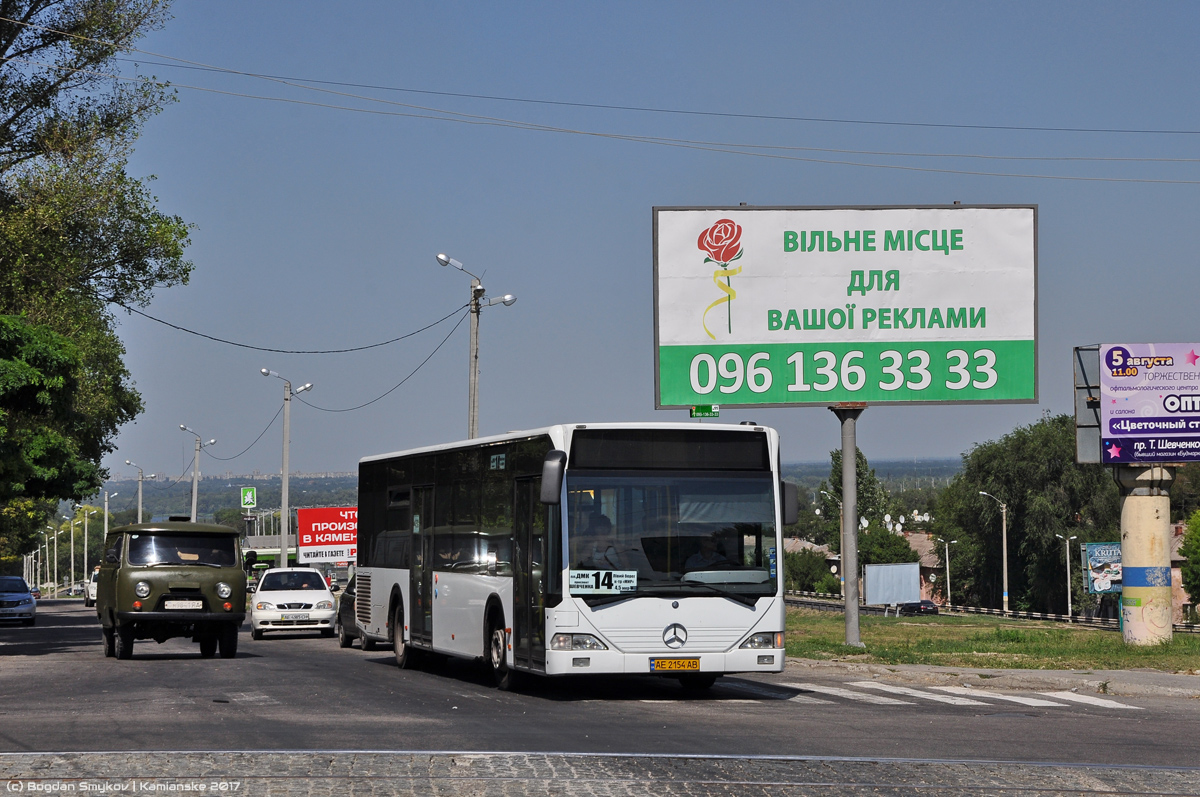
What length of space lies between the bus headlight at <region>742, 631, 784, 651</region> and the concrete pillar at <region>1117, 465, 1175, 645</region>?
1212cm

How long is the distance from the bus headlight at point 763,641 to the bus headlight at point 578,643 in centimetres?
153

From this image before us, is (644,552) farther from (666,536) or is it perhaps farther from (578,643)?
(578,643)

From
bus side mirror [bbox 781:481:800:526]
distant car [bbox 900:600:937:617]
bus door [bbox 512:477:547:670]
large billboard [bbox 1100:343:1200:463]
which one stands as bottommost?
distant car [bbox 900:600:937:617]

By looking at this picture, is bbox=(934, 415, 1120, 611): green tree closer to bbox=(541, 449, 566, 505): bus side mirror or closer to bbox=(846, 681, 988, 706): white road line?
bbox=(846, 681, 988, 706): white road line

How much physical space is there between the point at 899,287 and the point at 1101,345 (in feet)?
14.3

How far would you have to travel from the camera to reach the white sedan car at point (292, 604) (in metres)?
33.2

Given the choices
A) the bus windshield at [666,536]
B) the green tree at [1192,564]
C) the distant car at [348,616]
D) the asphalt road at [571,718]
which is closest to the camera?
the asphalt road at [571,718]

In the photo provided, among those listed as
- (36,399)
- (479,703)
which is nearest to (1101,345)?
(479,703)

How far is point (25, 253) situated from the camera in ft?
99.6

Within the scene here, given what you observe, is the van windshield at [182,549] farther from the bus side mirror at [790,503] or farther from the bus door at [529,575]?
the bus side mirror at [790,503]

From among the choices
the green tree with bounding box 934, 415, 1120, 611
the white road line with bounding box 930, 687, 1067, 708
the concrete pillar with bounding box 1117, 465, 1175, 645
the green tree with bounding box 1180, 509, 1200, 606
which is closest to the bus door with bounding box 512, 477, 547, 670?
the white road line with bounding box 930, 687, 1067, 708

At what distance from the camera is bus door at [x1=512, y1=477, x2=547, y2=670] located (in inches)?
593

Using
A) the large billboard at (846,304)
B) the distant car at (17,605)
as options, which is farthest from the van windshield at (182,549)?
the distant car at (17,605)

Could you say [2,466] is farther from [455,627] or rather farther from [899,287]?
[899,287]
